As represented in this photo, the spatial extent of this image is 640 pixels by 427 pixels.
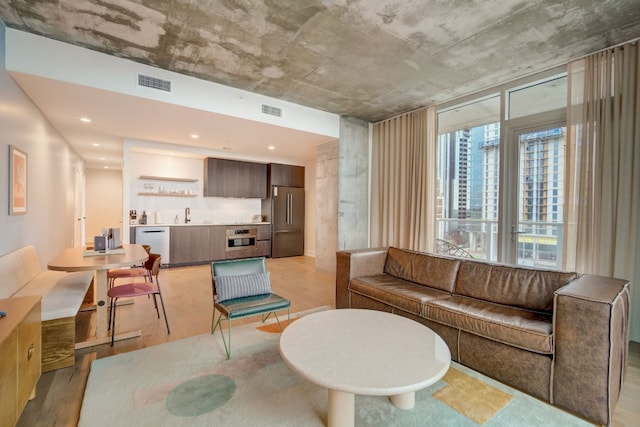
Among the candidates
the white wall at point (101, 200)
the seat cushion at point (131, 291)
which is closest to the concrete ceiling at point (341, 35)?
the seat cushion at point (131, 291)

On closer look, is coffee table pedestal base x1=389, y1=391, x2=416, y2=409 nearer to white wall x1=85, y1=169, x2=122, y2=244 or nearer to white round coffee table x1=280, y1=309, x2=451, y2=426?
white round coffee table x1=280, y1=309, x2=451, y2=426

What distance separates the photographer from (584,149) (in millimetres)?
2959

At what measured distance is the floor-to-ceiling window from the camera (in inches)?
131

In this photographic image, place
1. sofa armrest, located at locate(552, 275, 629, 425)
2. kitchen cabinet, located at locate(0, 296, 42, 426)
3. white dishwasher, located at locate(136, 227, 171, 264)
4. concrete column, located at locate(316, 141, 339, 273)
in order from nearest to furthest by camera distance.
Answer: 1. kitchen cabinet, located at locate(0, 296, 42, 426)
2. sofa armrest, located at locate(552, 275, 629, 425)
3. concrete column, located at locate(316, 141, 339, 273)
4. white dishwasher, located at locate(136, 227, 171, 264)

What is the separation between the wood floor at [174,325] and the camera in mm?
1781

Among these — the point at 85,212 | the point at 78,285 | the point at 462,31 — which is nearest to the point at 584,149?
the point at 462,31

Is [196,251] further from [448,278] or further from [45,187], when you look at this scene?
[448,278]

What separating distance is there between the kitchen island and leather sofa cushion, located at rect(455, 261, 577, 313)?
5028 mm

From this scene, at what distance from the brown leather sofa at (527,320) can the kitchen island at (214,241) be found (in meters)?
4.08

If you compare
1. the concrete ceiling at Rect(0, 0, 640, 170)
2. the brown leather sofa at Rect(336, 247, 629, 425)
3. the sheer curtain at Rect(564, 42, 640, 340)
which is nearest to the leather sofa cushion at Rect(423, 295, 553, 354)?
the brown leather sofa at Rect(336, 247, 629, 425)

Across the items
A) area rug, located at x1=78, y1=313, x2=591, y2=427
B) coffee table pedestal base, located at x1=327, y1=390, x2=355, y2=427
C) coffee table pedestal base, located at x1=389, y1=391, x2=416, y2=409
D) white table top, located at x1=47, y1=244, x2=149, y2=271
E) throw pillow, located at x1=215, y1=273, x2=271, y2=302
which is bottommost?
area rug, located at x1=78, y1=313, x2=591, y2=427

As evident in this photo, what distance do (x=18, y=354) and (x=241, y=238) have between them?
529cm

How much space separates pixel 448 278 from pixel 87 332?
360 cm

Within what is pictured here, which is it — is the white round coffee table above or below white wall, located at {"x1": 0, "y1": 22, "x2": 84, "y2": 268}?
below
